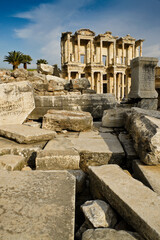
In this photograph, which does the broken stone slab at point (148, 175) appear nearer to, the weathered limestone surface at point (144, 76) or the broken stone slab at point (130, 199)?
the broken stone slab at point (130, 199)

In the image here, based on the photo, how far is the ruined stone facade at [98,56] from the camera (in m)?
27.0

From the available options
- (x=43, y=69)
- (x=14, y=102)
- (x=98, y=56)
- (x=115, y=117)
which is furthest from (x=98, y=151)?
(x=98, y=56)

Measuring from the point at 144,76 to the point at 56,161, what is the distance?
433cm

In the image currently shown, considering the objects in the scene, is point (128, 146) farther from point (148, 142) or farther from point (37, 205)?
point (37, 205)

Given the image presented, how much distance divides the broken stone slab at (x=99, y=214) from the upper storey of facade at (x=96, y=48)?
25364mm

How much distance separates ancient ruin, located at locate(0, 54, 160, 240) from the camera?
1.08 m

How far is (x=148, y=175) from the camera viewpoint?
1.69m

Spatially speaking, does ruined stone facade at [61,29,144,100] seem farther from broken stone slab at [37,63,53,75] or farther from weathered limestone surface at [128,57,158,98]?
weathered limestone surface at [128,57,158,98]

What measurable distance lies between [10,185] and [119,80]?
3091 centimetres

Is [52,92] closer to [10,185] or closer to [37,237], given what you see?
[10,185]

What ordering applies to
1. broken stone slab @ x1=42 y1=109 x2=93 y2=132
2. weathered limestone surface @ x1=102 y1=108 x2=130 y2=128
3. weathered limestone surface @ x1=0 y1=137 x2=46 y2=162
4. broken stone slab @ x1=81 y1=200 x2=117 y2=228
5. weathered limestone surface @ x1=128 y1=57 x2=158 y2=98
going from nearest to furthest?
broken stone slab @ x1=81 y1=200 x2=117 y2=228 → weathered limestone surface @ x1=0 y1=137 x2=46 y2=162 → broken stone slab @ x1=42 y1=109 x2=93 y2=132 → weathered limestone surface @ x1=102 y1=108 x2=130 y2=128 → weathered limestone surface @ x1=128 y1=57 x2=158 y2=98

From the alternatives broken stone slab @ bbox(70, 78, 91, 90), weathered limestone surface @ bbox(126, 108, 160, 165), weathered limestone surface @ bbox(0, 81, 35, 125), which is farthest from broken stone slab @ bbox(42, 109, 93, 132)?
broken stone slab @ bbox(70, 78, 91, 90)

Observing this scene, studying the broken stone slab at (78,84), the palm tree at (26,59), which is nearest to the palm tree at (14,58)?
the palm tree at (26,59)

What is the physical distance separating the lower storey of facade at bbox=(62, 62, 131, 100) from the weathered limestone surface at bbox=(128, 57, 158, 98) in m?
20.4
